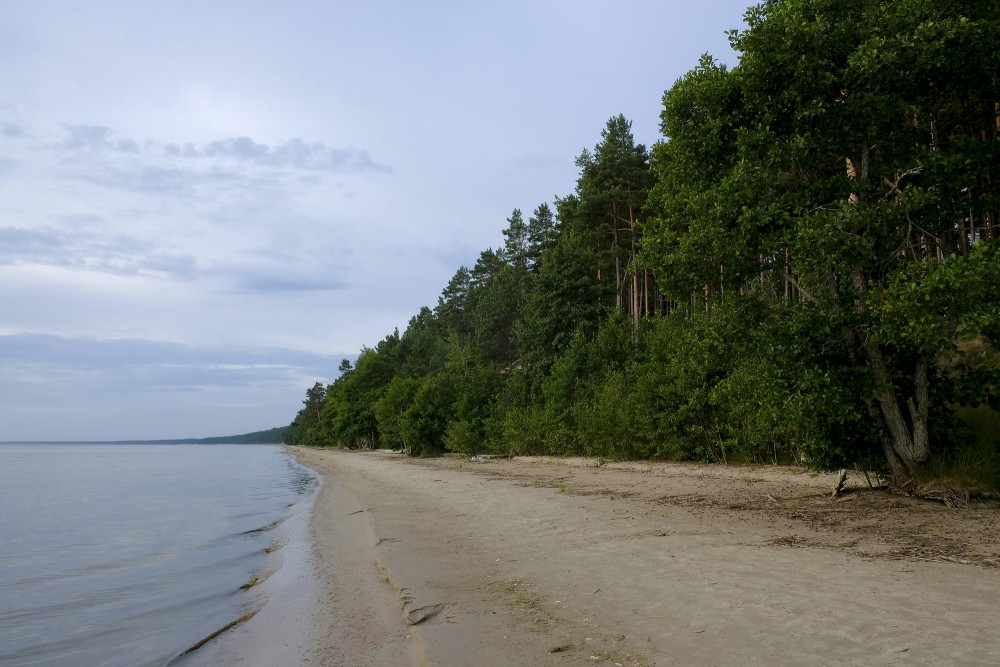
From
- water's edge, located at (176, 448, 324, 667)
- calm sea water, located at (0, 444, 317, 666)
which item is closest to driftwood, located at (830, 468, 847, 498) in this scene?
water's edge, located at (176, 448, 324, 667)

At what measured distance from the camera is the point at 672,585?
236 inches

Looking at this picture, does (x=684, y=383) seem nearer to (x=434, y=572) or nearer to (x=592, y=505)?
(x=592, y=505)

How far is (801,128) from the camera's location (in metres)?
11.3

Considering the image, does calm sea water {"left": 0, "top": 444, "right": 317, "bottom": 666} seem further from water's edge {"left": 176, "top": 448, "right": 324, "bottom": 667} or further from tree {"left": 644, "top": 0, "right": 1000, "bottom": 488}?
tree {"left": 644, "top": 0, "right": 1000, "bottom": 488}

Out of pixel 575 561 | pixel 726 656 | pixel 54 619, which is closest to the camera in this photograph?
pixel 726 656

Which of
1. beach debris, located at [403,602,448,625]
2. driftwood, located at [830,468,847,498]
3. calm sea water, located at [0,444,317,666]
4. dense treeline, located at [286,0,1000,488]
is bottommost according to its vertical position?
calm sea water, located at [0,444,317,666]

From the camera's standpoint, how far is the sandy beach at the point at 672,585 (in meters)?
4.43

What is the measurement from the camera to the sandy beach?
443cm

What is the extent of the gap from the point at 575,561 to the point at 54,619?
285 inches

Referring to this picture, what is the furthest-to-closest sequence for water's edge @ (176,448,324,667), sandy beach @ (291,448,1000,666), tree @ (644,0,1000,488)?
tree @ (644,0,1000,488), water's edge @ (176,448,324,667), sandy beach @ (291,448,1000,666)

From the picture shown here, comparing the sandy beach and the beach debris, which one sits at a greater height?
the sandy beach

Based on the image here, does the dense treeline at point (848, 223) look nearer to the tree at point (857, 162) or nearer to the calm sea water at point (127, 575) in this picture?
the tree at point (857, 162)

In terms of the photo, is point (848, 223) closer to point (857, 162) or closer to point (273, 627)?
point (857, 162)

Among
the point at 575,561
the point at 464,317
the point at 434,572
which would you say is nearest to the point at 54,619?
the point at 434,572
